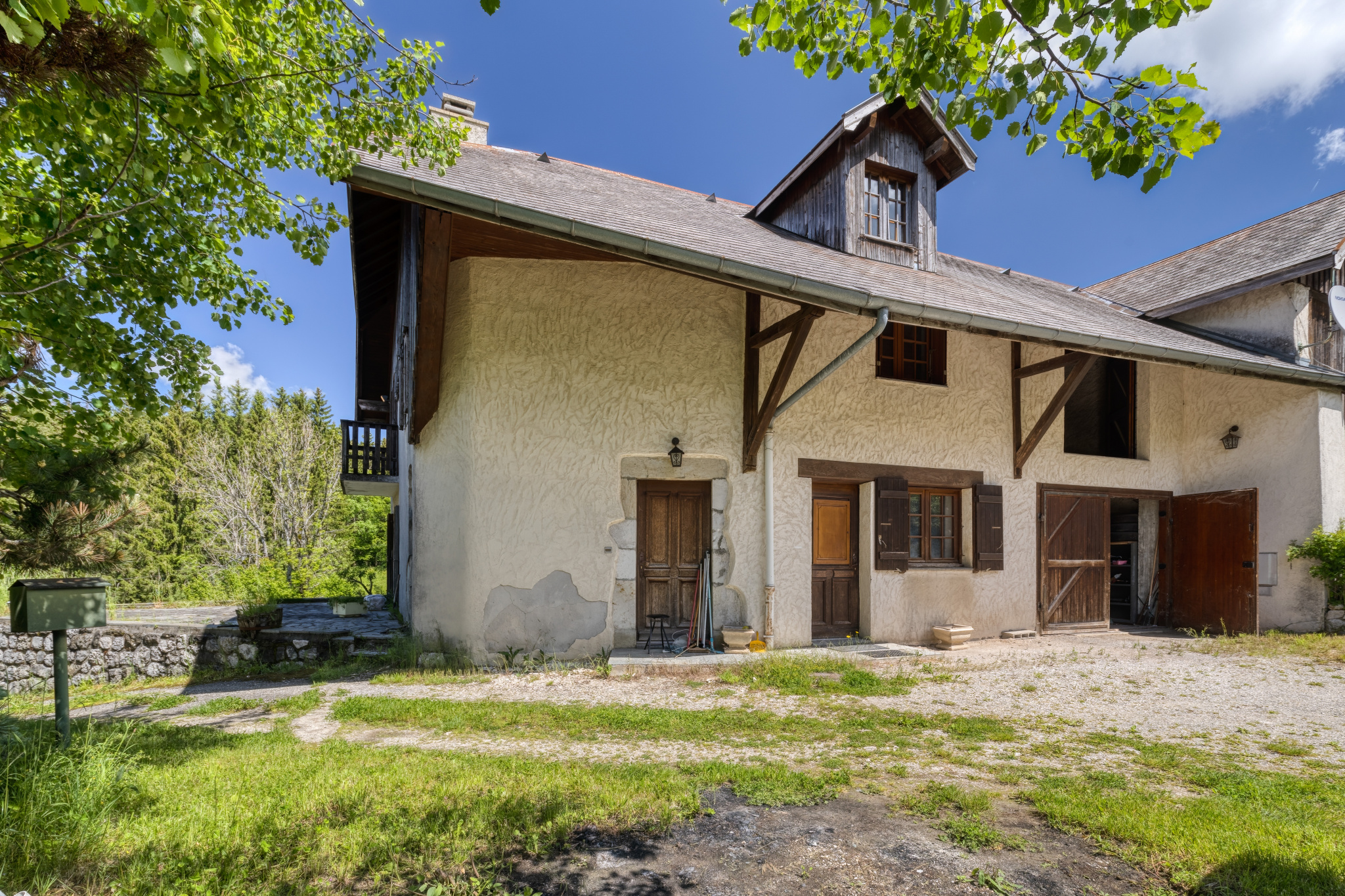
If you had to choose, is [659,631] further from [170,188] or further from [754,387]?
Result: [170,188]

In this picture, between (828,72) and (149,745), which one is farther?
(149,745)

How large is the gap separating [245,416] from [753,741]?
20.0 meters

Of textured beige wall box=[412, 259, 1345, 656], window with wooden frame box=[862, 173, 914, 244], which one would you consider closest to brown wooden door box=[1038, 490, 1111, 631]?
textured beige wall box=[412, 259, 1345, 656]

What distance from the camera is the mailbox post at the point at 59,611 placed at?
138 inches

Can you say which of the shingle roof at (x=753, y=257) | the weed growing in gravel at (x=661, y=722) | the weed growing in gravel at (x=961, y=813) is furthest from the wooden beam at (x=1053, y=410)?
the weed growing in gravel at (x=961, y=813)

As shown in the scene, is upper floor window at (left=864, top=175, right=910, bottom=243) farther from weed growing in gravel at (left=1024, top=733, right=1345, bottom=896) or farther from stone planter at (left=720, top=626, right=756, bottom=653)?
weed growing in gravel at (left=1024, top=733, right=1345, bottom=896)

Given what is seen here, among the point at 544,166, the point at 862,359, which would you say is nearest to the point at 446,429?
the point at 544,166

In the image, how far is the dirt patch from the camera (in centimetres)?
248

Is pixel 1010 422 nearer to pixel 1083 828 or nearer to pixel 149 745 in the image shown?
pixel 1083 828

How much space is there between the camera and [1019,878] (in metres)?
2.54

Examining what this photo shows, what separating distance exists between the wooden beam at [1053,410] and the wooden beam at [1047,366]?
11 cm

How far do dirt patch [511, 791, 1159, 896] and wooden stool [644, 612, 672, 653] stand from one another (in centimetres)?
404

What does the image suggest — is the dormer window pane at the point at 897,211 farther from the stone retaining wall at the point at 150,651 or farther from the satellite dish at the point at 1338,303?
the stone retaining wall at the point at 150,651

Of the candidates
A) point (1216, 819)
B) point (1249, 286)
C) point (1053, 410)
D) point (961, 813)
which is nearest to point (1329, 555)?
point (1249, 286)
